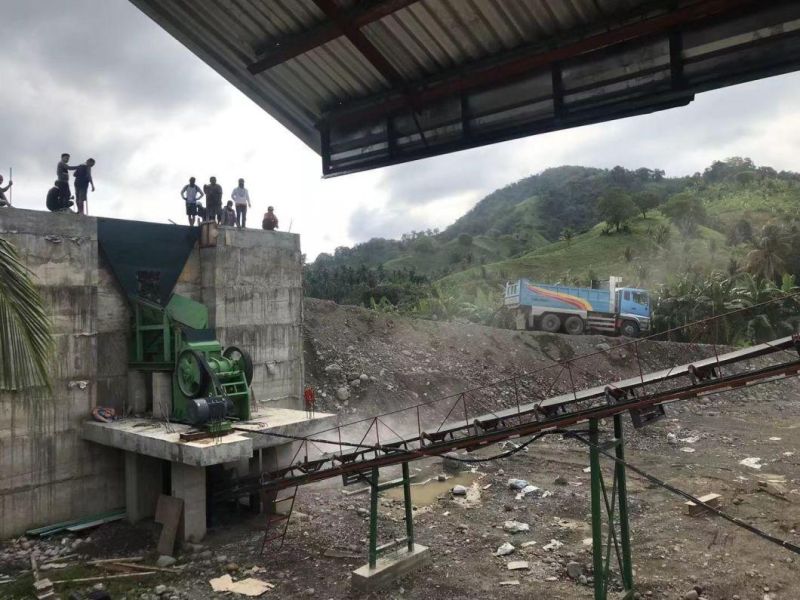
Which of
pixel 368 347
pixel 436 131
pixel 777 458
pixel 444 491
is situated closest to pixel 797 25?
pixel 436 131

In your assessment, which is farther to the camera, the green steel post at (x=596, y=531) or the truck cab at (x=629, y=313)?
the truck cab at (x=629, y=313)

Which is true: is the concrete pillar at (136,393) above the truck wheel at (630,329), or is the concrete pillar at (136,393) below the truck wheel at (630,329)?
below

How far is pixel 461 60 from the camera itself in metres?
3.74

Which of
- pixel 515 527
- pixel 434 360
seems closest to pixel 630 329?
pixel 434 360

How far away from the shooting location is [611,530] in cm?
772

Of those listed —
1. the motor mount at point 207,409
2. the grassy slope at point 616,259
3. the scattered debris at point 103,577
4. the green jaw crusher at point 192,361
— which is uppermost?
the grassy slope at point 616,259

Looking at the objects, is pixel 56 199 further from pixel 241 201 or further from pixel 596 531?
pixel 596 531

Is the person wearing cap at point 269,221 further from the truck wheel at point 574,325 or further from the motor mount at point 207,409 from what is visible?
the truck wheel at point 574,325

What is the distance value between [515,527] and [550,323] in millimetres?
16784

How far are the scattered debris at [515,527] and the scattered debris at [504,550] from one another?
851 millimetres

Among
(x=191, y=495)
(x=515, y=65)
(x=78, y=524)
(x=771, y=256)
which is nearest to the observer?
(x=515, y=65)

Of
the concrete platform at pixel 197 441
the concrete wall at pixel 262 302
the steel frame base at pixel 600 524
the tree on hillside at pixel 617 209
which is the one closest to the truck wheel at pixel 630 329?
the concrete wall at pixel 262 302

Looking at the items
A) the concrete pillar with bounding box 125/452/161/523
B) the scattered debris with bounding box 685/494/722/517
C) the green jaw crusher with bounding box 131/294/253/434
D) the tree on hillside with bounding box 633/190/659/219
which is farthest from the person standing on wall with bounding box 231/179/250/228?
the tree on hillside with bounding box 633/190/659/219

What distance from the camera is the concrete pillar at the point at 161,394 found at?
11648mm
